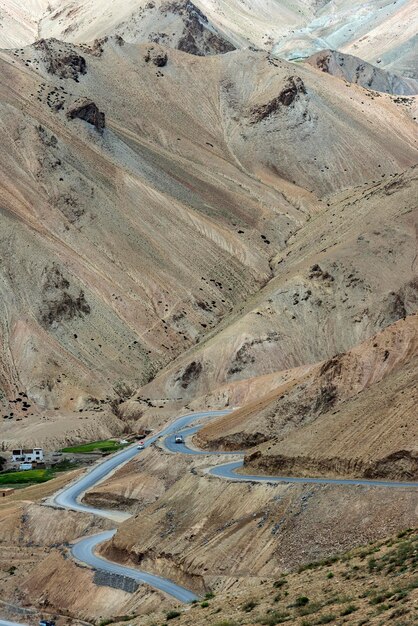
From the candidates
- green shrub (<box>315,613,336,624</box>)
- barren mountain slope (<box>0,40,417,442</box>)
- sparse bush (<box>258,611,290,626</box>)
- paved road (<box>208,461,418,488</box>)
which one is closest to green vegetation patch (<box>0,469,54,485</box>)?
barren mountain slope (<box>0,40,417,442</box>)

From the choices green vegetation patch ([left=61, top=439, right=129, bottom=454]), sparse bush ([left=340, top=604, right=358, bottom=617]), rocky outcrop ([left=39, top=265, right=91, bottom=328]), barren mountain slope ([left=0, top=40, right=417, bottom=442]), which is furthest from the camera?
rocky outcrop ([left=39, top=265, right=91, bottom=328])

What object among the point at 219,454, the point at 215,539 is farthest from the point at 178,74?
the point at 215,539

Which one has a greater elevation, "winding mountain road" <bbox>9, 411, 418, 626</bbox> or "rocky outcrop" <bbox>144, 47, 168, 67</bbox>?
"rocky outcrop" <bbox>144, 47, 168, 67</bbox>

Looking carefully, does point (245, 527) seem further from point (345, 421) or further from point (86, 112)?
point (86, 112)

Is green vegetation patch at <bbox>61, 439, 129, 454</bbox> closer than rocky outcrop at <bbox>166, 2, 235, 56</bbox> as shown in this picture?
Yes

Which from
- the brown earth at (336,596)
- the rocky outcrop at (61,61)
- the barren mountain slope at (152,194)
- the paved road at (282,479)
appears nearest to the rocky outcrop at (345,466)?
the paved road at (282,479)

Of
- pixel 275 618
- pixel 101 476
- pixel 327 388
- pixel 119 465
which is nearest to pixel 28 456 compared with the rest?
pixel 119 465

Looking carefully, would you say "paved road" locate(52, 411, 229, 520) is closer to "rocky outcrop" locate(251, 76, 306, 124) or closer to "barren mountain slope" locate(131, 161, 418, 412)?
→ "barren mountain slope" locate(131, 161, 418, 412)
